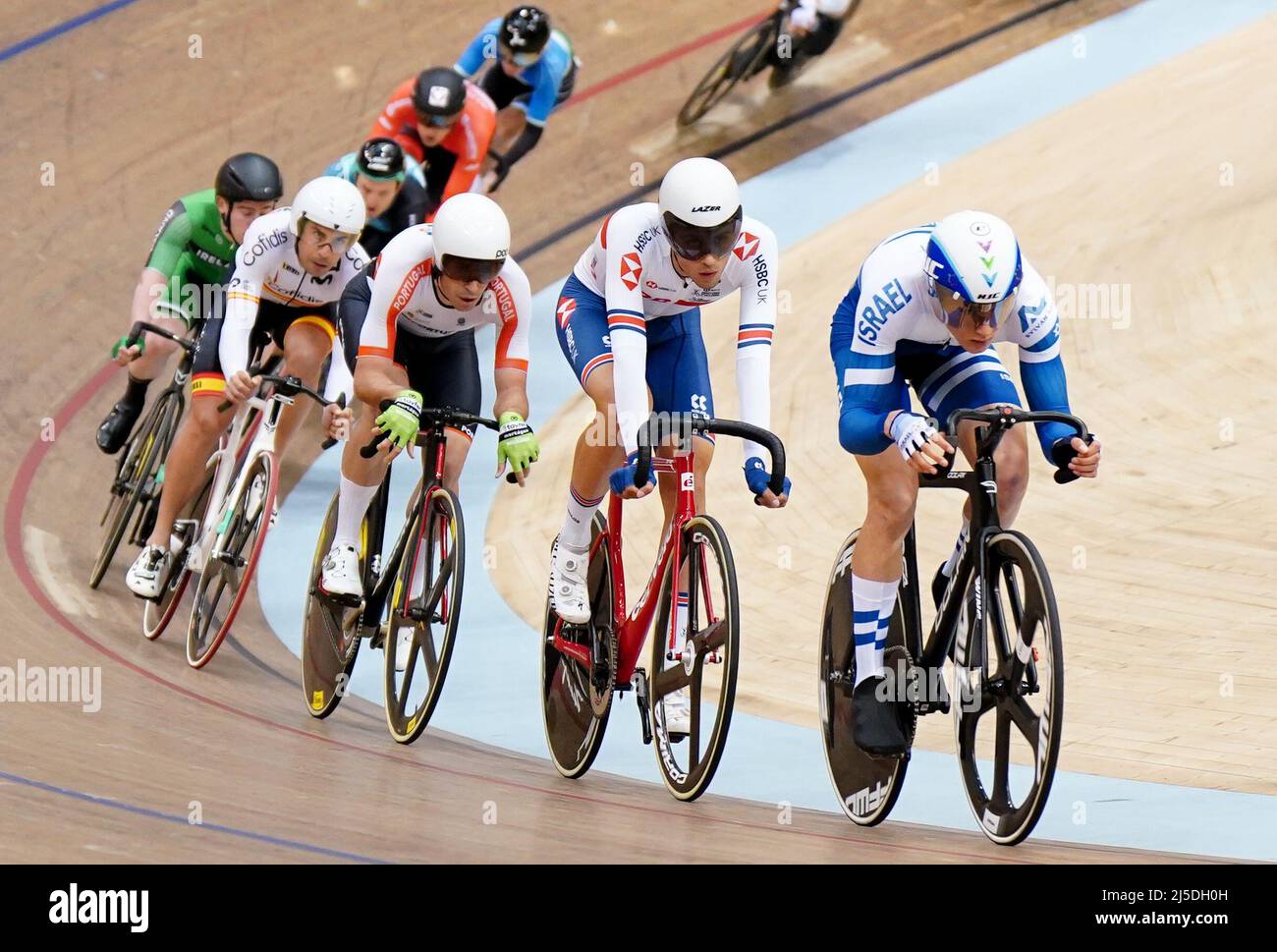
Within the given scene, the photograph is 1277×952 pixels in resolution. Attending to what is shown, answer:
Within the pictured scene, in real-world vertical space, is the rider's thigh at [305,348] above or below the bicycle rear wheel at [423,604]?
above

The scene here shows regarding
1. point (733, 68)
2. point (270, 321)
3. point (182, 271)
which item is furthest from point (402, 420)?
point (733, 68)

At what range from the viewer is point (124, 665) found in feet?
16.9

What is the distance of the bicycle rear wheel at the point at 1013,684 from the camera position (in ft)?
10.9

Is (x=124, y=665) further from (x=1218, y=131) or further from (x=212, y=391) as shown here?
(x=1218, y=131)

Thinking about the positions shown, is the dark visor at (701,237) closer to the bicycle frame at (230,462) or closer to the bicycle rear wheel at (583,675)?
the bicycle rear wheel at (583,675)

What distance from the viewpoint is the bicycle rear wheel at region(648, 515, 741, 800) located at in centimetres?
369

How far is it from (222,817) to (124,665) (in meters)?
1.83

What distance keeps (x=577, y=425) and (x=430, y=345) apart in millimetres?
2619

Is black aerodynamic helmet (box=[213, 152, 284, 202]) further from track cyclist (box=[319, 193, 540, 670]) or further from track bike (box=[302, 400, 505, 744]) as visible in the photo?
track bike (box=[302, 400, 505, 744])

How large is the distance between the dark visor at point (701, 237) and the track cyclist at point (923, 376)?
30 centimetres

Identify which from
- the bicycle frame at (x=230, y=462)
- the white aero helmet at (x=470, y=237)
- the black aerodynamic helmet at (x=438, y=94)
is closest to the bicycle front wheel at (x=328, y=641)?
the bicycle frame at (x=230, y=462)

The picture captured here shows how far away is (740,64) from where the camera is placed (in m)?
9.74

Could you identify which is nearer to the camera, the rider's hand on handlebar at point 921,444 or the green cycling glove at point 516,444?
the rider's hand on handlebar at point 921,444

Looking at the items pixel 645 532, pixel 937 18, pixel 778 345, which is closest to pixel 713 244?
pixel 645 532
